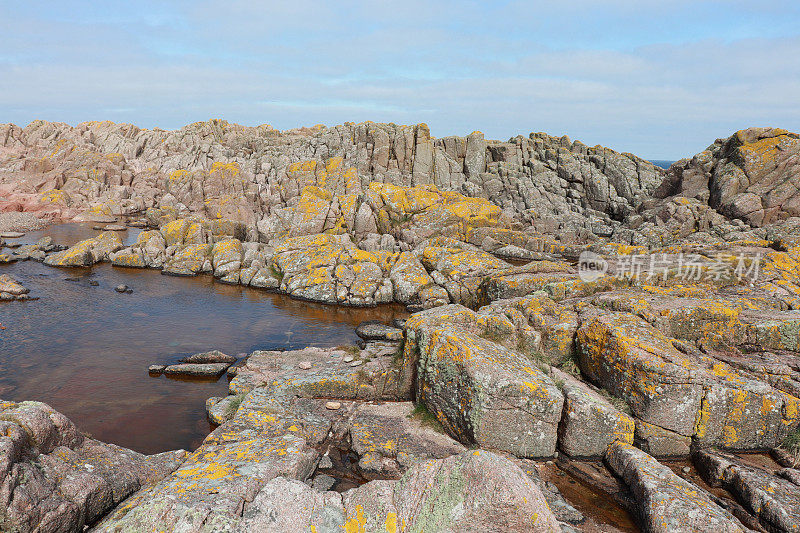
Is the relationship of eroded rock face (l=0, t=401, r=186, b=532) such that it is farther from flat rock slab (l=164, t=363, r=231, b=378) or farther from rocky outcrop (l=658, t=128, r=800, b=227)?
rocky outcrop (l=658, t=128, r=800, b=227)

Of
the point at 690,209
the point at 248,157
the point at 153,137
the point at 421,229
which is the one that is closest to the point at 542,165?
the point at 690,209

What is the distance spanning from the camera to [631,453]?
9.86 meters

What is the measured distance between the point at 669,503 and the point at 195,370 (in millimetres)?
18972

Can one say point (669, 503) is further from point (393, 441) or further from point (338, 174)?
point (338, 174)

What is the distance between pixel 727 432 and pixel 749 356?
3595 mm

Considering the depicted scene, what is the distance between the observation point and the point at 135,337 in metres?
23.5

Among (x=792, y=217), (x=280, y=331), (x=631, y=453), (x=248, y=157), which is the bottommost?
(x=280, y=331)

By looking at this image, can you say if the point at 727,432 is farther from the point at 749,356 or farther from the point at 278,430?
the point at 278,430

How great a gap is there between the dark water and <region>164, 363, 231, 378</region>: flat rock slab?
0.53 m

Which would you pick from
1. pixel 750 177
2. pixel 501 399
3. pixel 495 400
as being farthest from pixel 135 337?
pixel 750 177

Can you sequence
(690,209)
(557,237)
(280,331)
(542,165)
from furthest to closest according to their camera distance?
(542,165) < (557,237) < (690,209) < (280,331)

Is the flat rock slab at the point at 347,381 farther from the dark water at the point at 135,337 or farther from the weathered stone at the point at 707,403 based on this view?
the weathered stone at the point at 707,403

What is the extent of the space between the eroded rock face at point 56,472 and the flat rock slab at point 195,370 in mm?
8935

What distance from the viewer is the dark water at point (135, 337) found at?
51.8 ft
